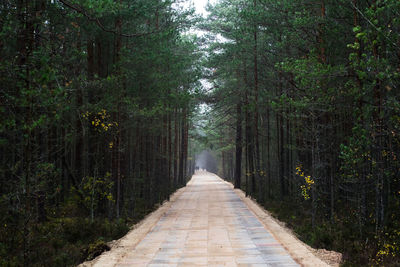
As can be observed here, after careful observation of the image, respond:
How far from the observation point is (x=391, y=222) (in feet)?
37.2

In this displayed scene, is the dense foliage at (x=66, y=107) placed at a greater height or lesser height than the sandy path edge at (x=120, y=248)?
greater

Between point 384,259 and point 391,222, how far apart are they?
351 cm

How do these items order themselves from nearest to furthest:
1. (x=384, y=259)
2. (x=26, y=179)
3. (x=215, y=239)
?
(x=26, y=179)
(x=384, y=259)
(x=215, y=239)

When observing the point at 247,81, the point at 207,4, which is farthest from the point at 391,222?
the point at 207,4

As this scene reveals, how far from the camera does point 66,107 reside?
693 centimetres

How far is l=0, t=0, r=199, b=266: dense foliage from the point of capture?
675 centimetres

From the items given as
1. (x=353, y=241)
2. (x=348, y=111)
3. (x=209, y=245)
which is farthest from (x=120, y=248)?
(x=348, y=111)

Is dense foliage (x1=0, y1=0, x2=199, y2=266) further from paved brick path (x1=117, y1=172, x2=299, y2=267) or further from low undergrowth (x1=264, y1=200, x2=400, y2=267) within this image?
low undergrowth (x1=264, y1=200, x2=400, y2=267)

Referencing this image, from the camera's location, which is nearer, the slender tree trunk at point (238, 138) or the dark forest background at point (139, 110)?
the dark forest background at point (139, 110)

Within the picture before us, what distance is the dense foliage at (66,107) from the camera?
266 inches

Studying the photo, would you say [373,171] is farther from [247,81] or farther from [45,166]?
[247,81]

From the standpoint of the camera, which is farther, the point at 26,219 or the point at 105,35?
the point at 105,35

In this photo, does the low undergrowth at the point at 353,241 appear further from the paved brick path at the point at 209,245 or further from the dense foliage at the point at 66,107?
the dense foliage at the point at 66,107

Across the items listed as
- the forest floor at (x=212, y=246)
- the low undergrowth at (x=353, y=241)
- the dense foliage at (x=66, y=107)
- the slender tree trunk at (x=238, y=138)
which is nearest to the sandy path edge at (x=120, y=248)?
the forest floor at (x=212, y=246)
